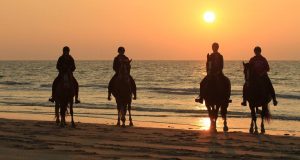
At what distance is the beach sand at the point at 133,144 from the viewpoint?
1048 cm

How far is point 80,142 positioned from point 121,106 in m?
5.55

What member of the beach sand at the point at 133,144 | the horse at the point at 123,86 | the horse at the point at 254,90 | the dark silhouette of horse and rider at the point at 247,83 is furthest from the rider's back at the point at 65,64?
the horse at the point at 254,90

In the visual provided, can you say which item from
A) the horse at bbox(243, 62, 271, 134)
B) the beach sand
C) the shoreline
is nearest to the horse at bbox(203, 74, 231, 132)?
the horse at bbox(243, 62, 271, 134)

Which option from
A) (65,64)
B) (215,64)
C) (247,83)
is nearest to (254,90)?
(247,83)

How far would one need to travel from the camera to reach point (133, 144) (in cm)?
1248

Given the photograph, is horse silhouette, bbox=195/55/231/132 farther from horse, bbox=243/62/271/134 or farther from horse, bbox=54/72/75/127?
horse, bbox=54/72/75/127

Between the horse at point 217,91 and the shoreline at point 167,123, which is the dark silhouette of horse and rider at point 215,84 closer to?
the horse at point 217,91

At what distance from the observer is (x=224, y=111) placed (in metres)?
17.0

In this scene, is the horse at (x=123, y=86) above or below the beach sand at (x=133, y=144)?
above

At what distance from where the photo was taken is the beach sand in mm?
10484

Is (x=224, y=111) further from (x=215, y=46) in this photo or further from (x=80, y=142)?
(x=80, y=142)

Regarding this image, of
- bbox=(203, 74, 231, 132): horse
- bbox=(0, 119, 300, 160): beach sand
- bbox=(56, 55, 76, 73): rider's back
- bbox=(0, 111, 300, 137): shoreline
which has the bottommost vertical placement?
bbox=(0, 111, 300, 137): shoreline

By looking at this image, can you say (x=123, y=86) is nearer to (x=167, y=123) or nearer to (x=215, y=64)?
(x=215, y=64)

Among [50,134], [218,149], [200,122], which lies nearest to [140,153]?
[218,149]
